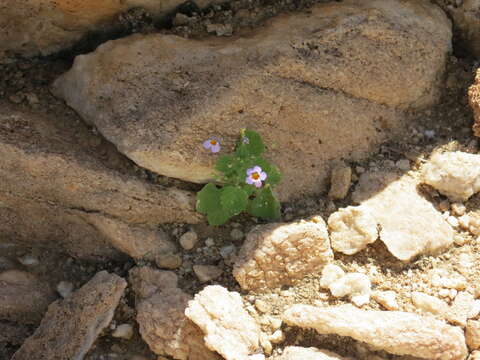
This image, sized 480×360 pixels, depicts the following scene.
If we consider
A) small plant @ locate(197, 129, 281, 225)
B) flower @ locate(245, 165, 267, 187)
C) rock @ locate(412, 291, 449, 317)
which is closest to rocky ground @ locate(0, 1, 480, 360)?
rock @ locate(412, 291, 449, 317)

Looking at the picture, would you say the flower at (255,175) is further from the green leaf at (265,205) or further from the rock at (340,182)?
the rock at (340,182)

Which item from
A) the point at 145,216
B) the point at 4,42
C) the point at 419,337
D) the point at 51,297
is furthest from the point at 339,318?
the point at 4,42

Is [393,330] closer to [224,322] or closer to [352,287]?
[352,287]

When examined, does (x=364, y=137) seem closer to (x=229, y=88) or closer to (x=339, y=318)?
(x=229, y=88)

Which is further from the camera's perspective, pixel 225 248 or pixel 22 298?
pixel 225 248

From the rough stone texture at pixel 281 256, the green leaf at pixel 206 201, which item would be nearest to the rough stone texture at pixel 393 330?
the rough stone texture at pixel 281 256

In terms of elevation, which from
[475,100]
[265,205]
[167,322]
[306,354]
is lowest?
[167,322]

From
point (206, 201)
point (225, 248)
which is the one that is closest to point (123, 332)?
point (225, 248)
